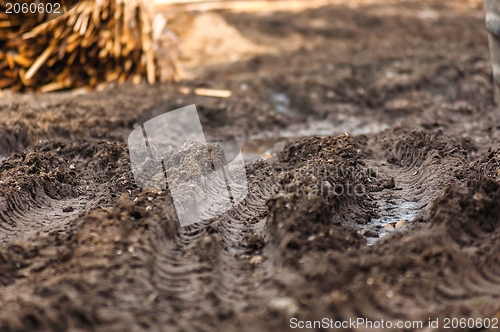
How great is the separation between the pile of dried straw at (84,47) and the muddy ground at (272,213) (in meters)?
0.39

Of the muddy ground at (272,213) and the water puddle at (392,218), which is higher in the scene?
→ the muddy ground at (272,213)

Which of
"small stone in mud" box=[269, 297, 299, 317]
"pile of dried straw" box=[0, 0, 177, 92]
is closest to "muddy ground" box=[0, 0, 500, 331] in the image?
"small stone in mud" box=[269, 297, 299, 317]

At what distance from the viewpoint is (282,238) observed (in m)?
3.24

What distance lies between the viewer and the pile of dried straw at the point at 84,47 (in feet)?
22.5

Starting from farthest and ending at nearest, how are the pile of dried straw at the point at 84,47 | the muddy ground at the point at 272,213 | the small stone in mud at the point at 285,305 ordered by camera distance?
1. the pile of dried straw at the point at 84,47
2. the muddy ground at the point at 272,213
3. the small stone in mud at the point at 285,305

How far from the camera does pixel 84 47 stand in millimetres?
7078

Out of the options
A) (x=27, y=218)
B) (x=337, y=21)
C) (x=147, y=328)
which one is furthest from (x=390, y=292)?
(x=337, y=21)

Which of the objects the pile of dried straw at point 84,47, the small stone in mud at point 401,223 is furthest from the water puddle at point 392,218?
the pile of dried straw at point 84,47

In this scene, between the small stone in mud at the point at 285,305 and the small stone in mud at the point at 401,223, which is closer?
the small stone in mud at the point at 285,305

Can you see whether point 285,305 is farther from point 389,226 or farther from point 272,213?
point 389,226

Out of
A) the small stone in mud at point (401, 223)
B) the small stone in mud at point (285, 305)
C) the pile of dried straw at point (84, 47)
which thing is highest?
the pile of dried straw at point (84, 47)

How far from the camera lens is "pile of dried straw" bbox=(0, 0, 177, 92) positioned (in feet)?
22.5

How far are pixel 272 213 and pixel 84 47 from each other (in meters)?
4.75

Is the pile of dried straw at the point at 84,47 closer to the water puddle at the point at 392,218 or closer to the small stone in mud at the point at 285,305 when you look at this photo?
the water puddle at the point at 392,218
